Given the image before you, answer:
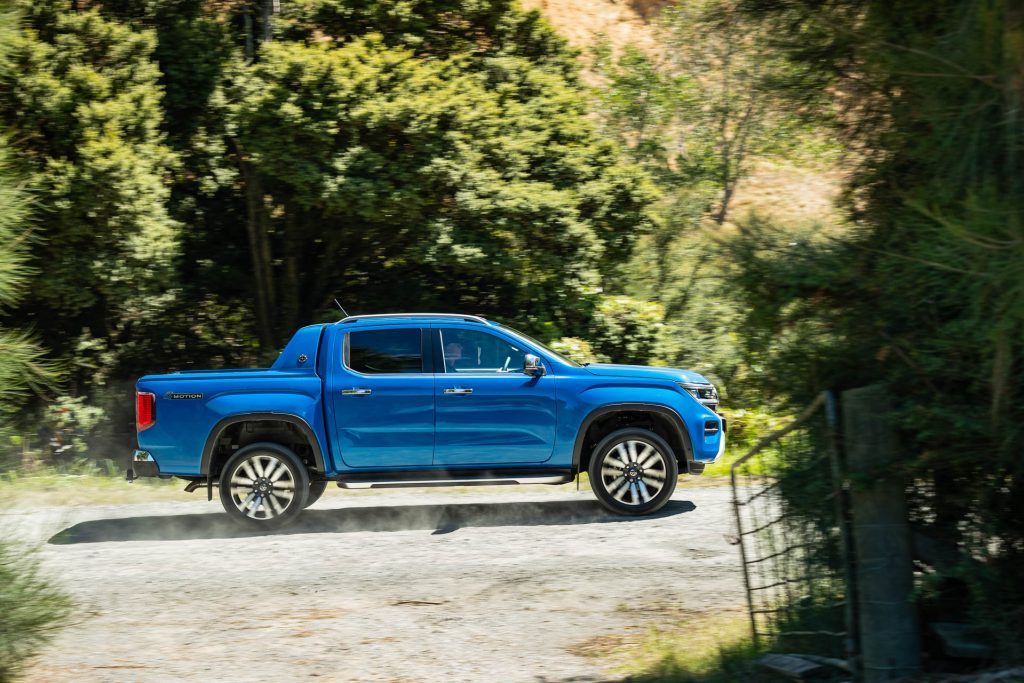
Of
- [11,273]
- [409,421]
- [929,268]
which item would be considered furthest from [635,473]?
[11,273]

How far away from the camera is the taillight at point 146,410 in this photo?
9930 millimetres

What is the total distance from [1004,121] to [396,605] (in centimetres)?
505

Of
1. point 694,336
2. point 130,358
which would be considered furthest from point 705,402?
point 130,358

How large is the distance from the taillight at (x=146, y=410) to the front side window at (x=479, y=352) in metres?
2.71

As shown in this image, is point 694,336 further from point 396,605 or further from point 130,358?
point 396,605

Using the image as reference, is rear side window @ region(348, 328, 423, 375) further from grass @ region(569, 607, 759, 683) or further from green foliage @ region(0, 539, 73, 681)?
green foliage @ region(0, 539, 73, 681)

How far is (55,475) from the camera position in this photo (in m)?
13.4

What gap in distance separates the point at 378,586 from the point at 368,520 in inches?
101

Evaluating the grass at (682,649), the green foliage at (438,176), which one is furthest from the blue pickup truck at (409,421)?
the green foliage at (438,176)

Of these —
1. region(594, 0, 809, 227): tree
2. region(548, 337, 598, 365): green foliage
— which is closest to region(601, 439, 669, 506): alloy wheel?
region(548, 337, 598, 365): green foliage

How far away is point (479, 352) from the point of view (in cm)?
1030

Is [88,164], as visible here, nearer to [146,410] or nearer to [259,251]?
[259,251]

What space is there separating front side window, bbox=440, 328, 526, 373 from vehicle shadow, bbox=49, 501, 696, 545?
146cm

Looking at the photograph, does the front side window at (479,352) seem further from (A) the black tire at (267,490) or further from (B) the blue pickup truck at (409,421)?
(A) the black tire at (267,490)
